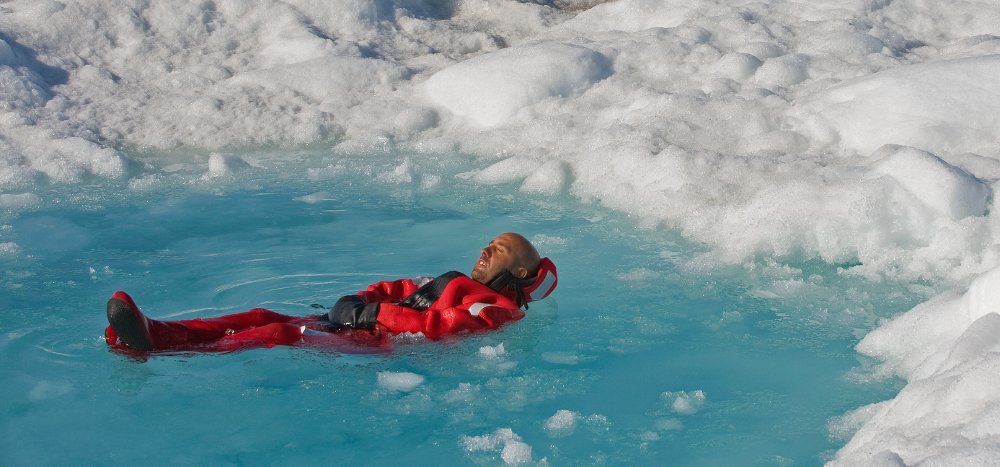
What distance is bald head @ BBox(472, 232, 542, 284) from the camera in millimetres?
5023

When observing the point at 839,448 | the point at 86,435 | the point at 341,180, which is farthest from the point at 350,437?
the point at 341,180

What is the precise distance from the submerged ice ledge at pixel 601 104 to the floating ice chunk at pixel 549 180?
2cm

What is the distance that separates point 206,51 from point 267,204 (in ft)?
10.0

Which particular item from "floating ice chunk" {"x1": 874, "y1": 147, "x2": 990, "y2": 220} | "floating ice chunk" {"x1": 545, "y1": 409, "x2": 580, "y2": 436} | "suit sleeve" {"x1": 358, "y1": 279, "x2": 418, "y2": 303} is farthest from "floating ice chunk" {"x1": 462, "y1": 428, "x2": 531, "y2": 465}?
"floating ice chunk" {"x1": 874, "y1": 147, "x2": 990, "y2": 220}

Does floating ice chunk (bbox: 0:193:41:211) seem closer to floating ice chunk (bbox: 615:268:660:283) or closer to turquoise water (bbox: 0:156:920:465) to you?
turquoise water (bbox: 0:156:920:465)

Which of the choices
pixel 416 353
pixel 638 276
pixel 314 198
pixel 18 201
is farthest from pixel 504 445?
pixel 18 201

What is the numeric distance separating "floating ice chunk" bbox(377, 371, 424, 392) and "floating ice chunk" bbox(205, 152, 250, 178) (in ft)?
11.8

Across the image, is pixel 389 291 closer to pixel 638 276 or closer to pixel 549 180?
pixel 638 276

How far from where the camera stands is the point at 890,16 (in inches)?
357

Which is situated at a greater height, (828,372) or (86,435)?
(86,435)

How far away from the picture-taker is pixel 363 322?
480 cm

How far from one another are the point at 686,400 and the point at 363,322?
1.60 m

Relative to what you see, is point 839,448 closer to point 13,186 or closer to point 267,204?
point 267,204

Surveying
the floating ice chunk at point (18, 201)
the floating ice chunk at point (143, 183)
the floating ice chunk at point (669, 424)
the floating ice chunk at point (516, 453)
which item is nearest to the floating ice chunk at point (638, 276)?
the floating ice chunk at point (669, 424)
